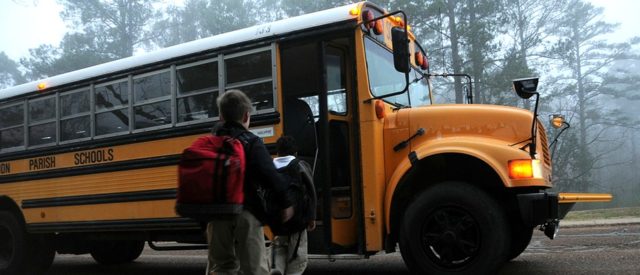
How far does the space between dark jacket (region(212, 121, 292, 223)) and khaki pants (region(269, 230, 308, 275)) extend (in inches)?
48.0

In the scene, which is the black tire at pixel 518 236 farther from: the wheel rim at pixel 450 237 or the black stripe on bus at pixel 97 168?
the black stripe on bus at pixel 97 168

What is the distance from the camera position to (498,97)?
22078 millimetres

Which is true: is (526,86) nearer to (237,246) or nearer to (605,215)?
(237,246)

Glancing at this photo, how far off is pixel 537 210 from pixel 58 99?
511 cm

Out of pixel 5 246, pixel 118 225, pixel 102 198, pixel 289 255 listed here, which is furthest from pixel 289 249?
pixel 5 246

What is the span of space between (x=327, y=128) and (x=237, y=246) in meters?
1.78

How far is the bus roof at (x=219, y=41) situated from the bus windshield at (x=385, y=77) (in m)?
0.38

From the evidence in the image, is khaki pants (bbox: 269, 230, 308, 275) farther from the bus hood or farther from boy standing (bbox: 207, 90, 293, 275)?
the bus hood

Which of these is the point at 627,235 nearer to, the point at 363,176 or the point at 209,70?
the point at 363,176

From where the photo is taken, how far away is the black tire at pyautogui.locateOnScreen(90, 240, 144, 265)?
747 cm

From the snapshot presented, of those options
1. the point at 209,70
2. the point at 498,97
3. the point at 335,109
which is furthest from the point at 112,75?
the point at 498,97

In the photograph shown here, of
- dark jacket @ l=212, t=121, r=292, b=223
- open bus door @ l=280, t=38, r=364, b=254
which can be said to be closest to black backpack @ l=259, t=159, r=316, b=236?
dark jacket @ l=212, t=121, r=292, b=223

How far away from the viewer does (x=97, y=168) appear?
19.6 ft

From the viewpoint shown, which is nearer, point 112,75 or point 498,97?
point 112,75
